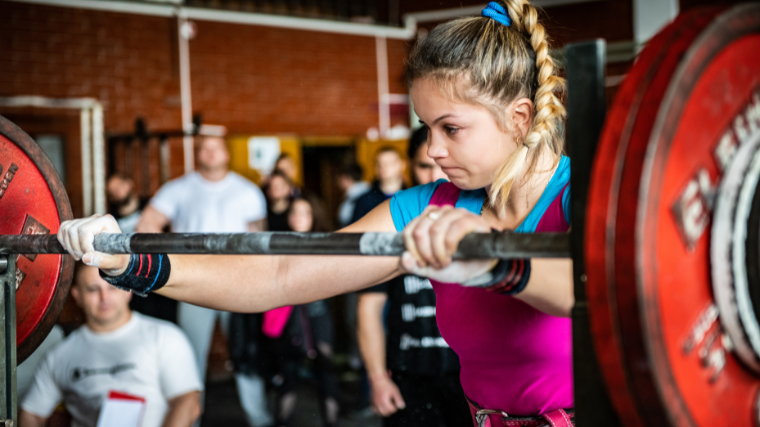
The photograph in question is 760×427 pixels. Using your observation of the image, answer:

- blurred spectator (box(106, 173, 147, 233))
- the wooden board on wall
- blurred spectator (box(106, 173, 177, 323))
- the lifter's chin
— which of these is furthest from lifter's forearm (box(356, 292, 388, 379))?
the wooden board on wall

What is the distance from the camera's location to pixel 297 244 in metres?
0.89

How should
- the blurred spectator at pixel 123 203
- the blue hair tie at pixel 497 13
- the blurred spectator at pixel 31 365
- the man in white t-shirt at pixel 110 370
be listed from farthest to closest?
the blurred spectator at pixel 123 203 → the blurred spectator at pixel 31 365 → the man in white t-shirt at pixel 110 370 → the blue hair tie at pixel 497 13

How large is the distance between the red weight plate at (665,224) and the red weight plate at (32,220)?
3.89 feet

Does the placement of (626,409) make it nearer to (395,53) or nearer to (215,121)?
(215,121)

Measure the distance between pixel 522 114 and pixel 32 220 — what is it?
1034mm

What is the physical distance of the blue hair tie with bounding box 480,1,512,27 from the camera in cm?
121

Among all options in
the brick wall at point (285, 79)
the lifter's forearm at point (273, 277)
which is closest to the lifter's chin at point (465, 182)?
the lifter's forearm at point (273, 277)

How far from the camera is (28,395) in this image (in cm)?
238

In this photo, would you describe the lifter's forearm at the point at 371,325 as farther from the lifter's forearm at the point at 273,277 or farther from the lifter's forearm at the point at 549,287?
the lifter's forearm at the point at 549,287

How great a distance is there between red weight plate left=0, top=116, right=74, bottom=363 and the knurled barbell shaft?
0.19m

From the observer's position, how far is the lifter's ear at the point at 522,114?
1.17 meters

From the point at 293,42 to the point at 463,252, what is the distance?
20.5 ft

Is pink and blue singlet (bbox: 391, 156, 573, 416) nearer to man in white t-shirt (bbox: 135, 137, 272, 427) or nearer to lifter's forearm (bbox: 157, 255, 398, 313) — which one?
lifter's forearm (bbox: 157, 255, 398, 313)

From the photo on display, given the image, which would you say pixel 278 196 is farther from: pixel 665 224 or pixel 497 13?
pixel 665 224
